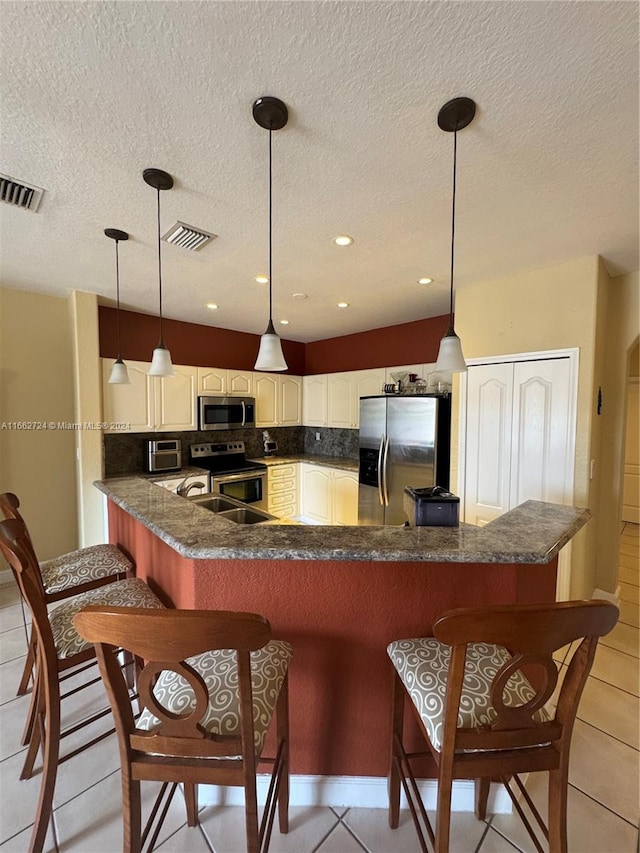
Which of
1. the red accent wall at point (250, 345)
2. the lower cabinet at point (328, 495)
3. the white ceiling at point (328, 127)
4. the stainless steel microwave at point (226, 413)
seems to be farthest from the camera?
the lower cabinet at point (328, 495)

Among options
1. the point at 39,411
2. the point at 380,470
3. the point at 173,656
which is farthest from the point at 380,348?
the point at 173,656

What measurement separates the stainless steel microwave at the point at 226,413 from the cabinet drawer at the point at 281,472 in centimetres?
63

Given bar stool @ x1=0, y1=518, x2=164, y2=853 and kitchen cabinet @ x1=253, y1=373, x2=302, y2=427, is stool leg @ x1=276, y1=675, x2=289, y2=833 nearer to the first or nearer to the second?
bar stool @ x1=0, y1=518, x2=164, y2=853

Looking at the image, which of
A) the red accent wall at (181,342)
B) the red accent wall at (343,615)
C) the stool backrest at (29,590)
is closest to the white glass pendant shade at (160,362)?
the stool backrest at (29,590)

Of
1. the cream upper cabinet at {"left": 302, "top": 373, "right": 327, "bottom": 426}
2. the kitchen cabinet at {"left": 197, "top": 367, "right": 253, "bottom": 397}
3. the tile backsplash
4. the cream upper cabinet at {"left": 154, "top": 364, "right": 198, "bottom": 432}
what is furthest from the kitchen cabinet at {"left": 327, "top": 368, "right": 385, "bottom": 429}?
the cream upper cabinet at {"left": 154, "top": 364, "right": 198, "bottom": 432}

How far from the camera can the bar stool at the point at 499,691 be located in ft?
2.71

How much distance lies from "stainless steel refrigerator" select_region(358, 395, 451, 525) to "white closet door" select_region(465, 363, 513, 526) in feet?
1.10

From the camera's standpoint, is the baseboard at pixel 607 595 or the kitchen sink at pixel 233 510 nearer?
the kitchen sink at pixel 233 510

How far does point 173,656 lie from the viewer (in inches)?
31.9

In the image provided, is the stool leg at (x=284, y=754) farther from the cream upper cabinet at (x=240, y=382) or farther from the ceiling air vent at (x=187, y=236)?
the cream upper cabinet at (x=240, y=382)

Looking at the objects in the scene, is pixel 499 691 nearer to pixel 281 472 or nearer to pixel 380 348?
pixel 281 472

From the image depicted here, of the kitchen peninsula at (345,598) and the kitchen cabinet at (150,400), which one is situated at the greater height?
the kitchen cabinet at (150,400)

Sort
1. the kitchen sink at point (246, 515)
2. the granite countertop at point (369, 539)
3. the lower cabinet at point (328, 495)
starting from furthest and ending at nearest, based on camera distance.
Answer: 1. the lower cabinet at point (328, 495)
2. the kitchen sink at point (246, 515)
3. the granite countertop at point (369, 539)

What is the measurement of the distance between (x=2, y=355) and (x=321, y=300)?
9.30 ft
